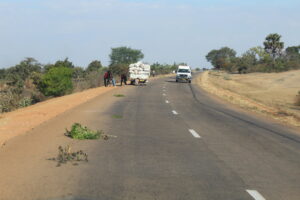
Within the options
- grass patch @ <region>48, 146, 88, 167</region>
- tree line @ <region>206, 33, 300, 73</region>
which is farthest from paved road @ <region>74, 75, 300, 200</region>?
tree line @ <region>206, 33, 300, 73</region>

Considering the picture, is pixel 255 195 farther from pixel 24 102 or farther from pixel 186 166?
pixel 24 102

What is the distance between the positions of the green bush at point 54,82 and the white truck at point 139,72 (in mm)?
10300

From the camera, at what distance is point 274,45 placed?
125 m

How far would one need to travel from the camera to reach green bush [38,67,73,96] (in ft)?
132

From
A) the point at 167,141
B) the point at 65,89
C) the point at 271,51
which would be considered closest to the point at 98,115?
the point at 167,141

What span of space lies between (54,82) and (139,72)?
12940 millimetres

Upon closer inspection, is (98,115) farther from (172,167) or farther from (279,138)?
(172,167)

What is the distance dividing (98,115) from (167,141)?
772cm

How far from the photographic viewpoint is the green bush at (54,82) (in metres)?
40.2

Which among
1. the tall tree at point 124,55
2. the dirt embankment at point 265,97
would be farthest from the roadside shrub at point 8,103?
the tall tree at point 124,55

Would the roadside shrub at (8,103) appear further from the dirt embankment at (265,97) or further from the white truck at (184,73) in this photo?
the white truck at (184,73)

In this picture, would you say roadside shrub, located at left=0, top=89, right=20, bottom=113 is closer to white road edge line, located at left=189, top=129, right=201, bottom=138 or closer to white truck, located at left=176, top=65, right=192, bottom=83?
white road edge line, located at left=189, top=129, right=201, bottom=138

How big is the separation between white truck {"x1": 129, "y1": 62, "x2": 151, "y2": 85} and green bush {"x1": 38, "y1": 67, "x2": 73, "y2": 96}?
1030cm

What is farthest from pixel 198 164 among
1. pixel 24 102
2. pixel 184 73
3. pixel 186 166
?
pixel 184 73
